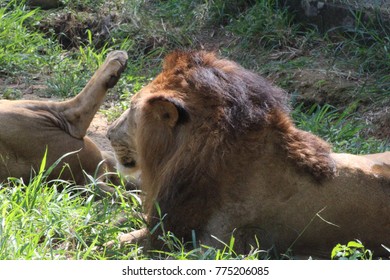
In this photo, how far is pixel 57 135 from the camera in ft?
20.6

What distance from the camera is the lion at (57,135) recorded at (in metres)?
6.00

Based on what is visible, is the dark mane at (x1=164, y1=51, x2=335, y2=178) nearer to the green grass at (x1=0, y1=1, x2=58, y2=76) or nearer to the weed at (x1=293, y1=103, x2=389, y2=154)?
the weed at (x1=293, y1=103, x2=389, y2=154)

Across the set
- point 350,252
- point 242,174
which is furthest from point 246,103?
point 350,252

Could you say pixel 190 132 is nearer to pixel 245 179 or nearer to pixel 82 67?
pixel 245 179

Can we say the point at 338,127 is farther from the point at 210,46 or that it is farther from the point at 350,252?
the point at 350,252

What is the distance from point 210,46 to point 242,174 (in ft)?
13.7

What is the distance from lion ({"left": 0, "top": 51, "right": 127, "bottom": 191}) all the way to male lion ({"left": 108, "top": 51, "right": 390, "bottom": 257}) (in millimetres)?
1143

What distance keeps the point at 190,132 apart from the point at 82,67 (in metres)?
3.81

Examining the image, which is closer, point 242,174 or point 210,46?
point 242,174

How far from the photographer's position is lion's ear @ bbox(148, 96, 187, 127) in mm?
4629

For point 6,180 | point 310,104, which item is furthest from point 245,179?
point 310,104

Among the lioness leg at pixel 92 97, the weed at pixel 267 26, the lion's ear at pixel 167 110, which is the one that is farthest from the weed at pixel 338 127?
the lion's ear at pixel 167 110

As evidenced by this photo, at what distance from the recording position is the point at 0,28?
854 cm
